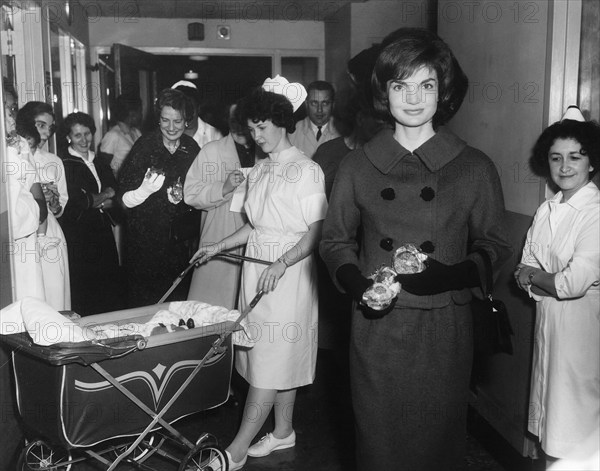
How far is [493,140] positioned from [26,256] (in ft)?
7.67

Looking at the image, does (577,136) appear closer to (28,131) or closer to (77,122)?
(28,131)

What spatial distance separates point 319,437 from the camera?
12.0 ft

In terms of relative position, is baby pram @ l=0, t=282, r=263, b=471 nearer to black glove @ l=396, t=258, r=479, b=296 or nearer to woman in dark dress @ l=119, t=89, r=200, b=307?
black glove @ l=396, t=258, r=479, b=296

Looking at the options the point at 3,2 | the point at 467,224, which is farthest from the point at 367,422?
the point at 3,2

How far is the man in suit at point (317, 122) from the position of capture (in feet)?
18.4

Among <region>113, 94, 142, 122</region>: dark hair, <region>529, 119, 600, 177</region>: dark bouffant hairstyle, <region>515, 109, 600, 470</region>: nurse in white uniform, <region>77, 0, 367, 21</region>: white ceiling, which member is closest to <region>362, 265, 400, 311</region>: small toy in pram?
<region>515, 109, 600, 470</region>: nurse in white uniform

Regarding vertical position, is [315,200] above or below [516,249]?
above

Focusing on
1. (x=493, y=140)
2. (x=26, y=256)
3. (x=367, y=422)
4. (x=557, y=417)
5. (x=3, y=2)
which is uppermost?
(x=3, y=2)

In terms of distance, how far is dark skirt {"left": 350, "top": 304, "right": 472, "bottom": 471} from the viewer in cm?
209

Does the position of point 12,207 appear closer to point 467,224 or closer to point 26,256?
point 26,256

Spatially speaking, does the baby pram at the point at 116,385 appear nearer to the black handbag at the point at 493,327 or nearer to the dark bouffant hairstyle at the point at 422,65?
the black handbag at the point at 493,327

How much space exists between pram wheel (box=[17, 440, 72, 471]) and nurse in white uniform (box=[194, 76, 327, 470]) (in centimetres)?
77

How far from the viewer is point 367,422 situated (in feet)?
6.98

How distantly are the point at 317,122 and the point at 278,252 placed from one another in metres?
2.64
